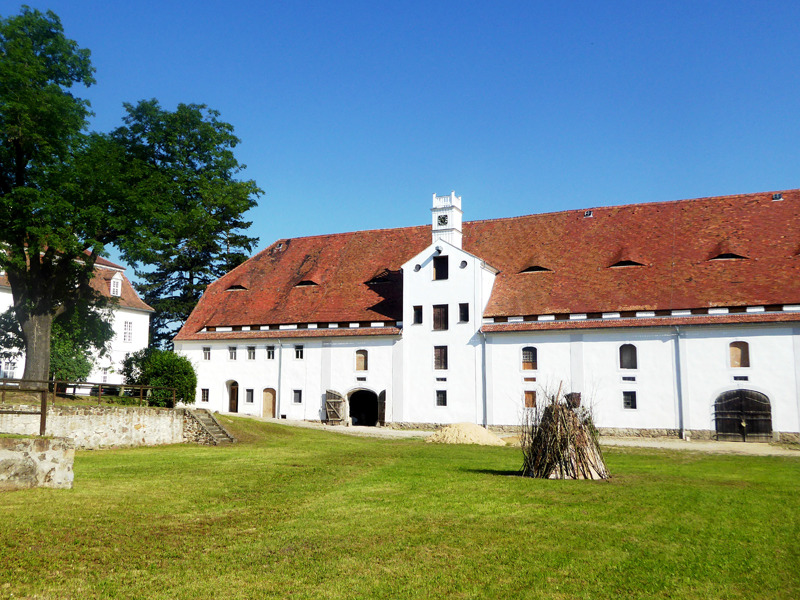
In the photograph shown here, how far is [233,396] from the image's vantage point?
47.9 meters

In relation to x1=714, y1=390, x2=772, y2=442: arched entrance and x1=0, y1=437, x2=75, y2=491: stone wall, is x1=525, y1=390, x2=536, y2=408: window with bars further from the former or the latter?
x1=0, y1=437, x2=75, y2=491: stone wall

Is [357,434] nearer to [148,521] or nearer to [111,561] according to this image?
[148,521]

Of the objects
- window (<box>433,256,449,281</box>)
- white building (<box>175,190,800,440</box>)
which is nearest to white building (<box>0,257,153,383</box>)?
white building (<box>175,190,800,440</box>)

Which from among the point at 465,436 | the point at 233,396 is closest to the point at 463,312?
the point at 465,436

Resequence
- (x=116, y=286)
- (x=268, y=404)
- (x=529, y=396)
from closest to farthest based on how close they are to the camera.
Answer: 1. (x=529, y=396)
2. (x=268, y=404)
3. (x=116, y=286)

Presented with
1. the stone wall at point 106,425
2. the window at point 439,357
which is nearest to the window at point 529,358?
the window at point 439,357

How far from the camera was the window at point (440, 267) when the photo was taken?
43.4m

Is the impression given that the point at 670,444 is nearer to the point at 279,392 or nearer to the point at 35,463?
the point at 279,392

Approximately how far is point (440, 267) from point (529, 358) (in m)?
7.74

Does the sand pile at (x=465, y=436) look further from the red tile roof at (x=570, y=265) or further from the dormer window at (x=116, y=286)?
the dormer window at (x=116, y=286)

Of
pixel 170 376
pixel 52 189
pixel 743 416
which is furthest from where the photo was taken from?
pixel 743 416

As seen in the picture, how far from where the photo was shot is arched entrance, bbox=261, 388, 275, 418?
4641cm

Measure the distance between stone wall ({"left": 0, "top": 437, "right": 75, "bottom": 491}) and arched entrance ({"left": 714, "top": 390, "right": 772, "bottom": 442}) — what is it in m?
32.0

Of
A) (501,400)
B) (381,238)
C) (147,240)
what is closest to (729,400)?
(501,400)
